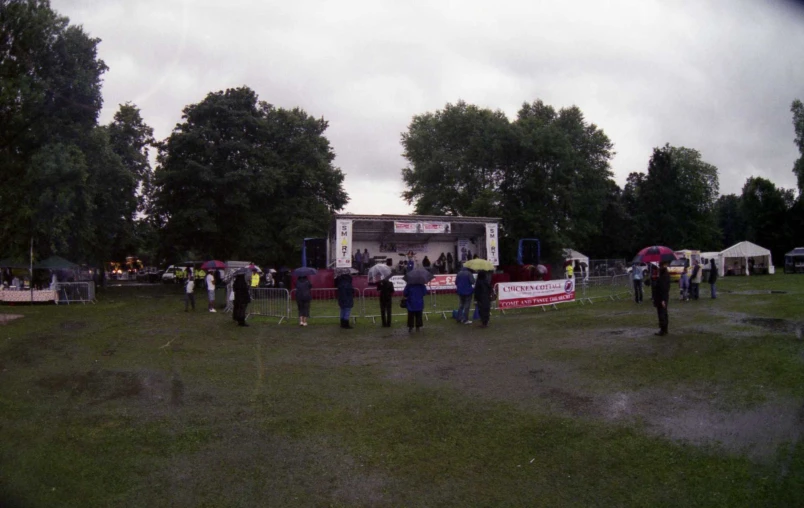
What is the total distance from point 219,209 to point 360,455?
35026 millimetres

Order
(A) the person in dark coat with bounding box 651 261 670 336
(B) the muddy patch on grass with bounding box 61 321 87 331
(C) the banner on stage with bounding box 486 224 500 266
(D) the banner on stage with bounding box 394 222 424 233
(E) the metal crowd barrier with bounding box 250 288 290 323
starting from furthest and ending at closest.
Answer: (C) the banner on stage with bounding box 486 224 500 266
(D) the banner on stage with bounding box 394 222 424 233
(E) the metal crowd barrier with bounding box 250 288 290 323
(B) the muddy patch on grass with bounding box 61 321 87 331
(A) the person in dark coat with bounding box 651 261 670 336

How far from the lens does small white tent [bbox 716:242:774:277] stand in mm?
45112

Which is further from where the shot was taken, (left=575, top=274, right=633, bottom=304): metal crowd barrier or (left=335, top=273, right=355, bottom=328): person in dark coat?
(left=575, top=274, right=633, bottom=304): metal crowd barrier

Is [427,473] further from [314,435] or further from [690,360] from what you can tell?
[690,360]

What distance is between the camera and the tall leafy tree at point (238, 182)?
36875 mm

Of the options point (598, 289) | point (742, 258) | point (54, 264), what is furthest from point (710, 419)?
point (742, 258)

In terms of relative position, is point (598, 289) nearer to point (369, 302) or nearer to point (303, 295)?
point (369, 302)

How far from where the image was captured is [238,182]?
122 ft

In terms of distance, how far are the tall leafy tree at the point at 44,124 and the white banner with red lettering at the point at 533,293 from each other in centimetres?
2184

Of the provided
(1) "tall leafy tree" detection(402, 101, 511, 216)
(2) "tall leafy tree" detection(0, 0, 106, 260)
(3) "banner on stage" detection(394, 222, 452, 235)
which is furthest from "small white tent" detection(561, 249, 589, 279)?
(2) "tall leafy tree" detection(0, 0, 106, 260)

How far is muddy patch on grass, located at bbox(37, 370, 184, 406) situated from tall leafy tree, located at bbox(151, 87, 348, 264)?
93.3ft

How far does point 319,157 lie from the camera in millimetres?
41938

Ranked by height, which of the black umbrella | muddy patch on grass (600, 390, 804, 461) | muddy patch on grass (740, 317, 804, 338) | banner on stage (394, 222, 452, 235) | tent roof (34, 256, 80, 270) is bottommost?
muddy patch on grass (600, 390, 804, 461)

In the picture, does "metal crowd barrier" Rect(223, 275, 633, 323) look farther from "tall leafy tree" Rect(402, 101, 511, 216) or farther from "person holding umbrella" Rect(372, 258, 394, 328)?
"tall leafy tree" Rect(402, 101, 511, 216)
